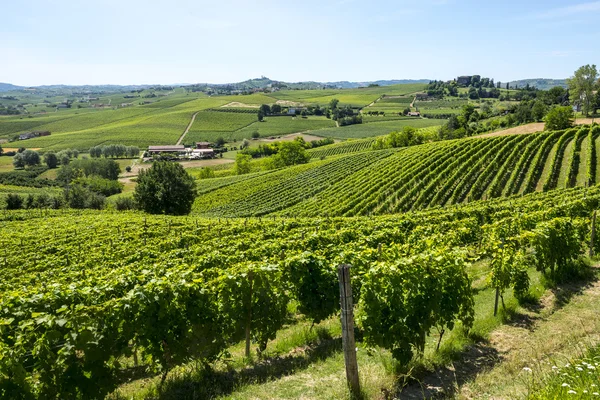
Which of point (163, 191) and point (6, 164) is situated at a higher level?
point (163, 191)

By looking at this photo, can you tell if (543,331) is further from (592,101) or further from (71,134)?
(71,134)

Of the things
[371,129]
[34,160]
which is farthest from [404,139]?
[34,160]

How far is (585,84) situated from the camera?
82438 millimetres

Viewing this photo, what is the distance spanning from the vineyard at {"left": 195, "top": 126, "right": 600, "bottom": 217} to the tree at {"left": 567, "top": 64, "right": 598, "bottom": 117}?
43.3m

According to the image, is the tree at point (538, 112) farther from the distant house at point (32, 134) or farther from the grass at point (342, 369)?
the distant house at point (32, 134)

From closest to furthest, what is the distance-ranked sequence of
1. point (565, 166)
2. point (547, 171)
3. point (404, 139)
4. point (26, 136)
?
→ point (547, 171), point (565, 166), point (404, 139), point (26, 136)

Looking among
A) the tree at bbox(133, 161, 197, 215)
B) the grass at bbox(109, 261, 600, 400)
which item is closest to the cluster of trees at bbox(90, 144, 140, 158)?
the tree at bbox(133, 161, 197, 215)

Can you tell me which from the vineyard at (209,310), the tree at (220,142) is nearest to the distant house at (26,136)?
the tree at (220,142)

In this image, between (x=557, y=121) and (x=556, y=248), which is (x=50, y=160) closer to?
(x=557, y=121)

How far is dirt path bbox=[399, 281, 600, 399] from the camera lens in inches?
229

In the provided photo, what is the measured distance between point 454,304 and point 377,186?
1508 inches

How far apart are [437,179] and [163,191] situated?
34531 millimetres

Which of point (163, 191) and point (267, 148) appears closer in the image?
point (163, 191)

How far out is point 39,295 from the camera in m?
7.50
